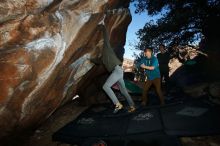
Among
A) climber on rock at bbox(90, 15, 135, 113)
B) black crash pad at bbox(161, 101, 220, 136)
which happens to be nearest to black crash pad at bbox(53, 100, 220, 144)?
black crash pad at bbox(161, 101, 220, 136)

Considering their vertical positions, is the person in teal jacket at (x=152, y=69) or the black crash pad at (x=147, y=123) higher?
the person in teal jacket at (x=152, y=69)

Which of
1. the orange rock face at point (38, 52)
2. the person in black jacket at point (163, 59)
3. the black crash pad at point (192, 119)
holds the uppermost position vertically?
the orange rock face at point (38, 52)

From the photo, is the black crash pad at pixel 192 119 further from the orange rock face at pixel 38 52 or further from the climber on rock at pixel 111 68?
the orange rock face at pixel 38 52

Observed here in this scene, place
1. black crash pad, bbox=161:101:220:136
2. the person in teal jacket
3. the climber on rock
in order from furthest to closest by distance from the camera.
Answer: the person in teal jacket → the climber on rock → black crash pad, bbox=161:101:220:136

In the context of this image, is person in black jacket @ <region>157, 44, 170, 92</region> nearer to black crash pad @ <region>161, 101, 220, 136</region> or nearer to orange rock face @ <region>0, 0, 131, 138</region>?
black crash pad @ <region>161, 101, 220, 136</region>

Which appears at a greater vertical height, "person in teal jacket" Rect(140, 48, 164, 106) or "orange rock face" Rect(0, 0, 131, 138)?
"orange rock face" Rect(0, 0, 131, 138)

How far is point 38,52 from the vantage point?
598 cm

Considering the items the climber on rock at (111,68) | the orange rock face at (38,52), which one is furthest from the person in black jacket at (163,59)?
the orange rock face at (38,52)

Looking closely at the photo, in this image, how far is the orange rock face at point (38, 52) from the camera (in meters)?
5.65

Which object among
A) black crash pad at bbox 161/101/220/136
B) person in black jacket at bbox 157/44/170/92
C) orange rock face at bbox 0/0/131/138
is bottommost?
black crash pad at bbox 161/101/220/136

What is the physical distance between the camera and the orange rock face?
18.5 ft

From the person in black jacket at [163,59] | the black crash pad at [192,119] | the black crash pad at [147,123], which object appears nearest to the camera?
the black crash pad at [192,119]

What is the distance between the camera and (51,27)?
6176mm

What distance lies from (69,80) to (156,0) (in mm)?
6986
